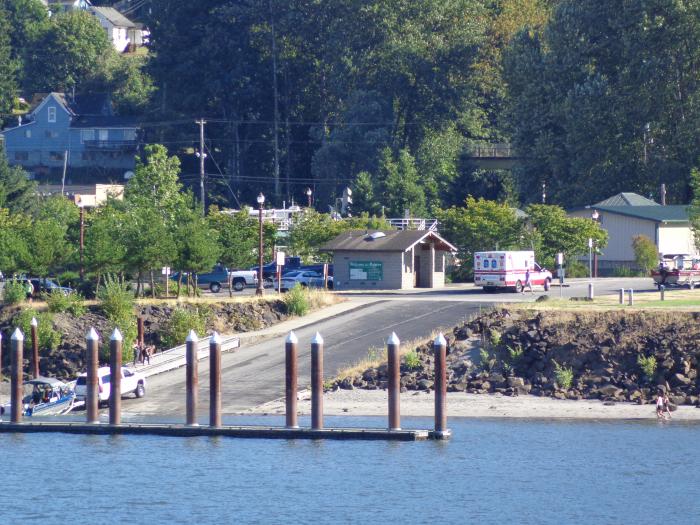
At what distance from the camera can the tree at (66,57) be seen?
575 feet

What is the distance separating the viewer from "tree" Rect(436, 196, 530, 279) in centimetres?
9200

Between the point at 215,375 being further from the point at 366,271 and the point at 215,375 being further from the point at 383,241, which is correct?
the point at 383,241

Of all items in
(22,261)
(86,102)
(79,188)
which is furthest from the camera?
(86,102)

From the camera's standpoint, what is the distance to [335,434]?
164ft

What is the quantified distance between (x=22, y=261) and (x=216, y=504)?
1167 inches

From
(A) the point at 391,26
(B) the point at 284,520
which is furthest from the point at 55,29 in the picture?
(B) the point at 284,520

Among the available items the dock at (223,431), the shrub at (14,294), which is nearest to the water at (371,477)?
the dock at (223,431)

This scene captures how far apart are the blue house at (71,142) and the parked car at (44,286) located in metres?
77.3

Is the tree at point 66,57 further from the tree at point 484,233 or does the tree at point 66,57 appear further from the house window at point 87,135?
the tree at point 484,233

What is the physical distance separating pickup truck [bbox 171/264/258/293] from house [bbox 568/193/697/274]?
23062 millimetres

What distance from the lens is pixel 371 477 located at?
50.3 m

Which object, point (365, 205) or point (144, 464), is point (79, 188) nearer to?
point (365, 205)

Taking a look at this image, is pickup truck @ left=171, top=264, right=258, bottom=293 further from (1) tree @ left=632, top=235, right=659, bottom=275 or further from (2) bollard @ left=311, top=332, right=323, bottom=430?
(2) bollard @ left=311, top=332, right=323, bottom=430

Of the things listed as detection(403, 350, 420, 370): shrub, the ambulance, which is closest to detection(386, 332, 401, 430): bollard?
detection(403, 350, 420, 370): shrub
